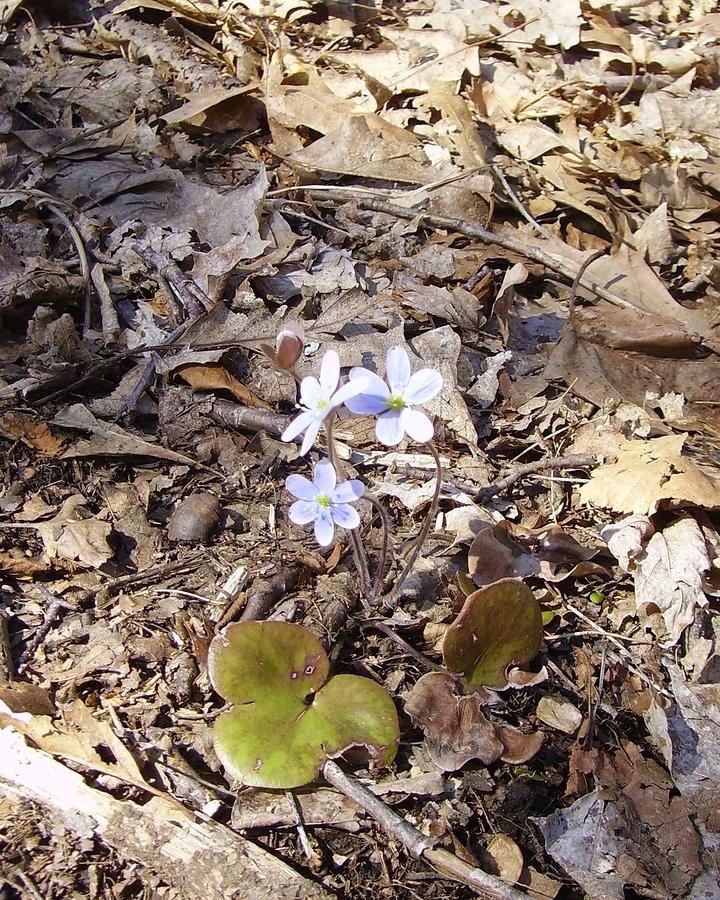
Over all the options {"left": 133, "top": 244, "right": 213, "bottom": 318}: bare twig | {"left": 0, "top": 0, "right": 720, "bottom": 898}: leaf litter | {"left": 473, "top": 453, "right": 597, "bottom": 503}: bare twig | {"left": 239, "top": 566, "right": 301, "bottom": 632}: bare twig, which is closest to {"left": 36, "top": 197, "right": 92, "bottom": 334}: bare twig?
{"left": 0, "top": 0, "right": 720, "bottom": 898}: leaf litter

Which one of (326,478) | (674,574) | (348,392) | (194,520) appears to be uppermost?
(348,392)

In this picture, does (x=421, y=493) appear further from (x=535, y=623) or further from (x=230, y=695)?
(x=230, y=695)

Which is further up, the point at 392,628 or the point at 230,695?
the point at 230,695

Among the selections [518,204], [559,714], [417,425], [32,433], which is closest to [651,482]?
[559,714]

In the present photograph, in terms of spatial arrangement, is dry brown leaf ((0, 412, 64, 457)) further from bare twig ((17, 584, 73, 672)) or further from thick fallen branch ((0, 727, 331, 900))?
thick fallen branch ((0, 727, 331, 900))

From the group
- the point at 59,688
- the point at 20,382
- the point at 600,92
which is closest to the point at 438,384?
the point at 59,688

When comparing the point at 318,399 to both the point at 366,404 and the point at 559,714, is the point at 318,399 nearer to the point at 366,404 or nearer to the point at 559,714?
the point at 366,404
